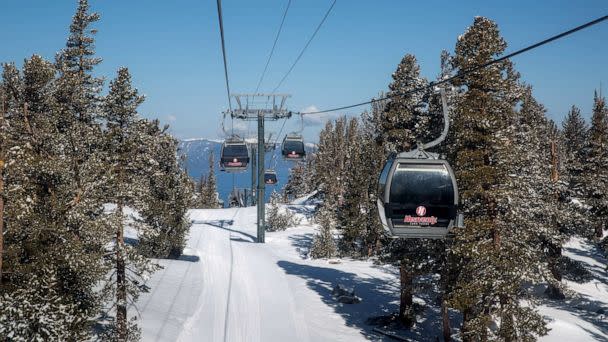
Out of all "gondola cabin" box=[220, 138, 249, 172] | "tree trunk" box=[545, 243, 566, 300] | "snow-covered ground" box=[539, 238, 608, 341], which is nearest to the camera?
"snow-covered ground" box=[539, 238, 608, 341]

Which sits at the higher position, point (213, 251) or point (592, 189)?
point (592, 189)

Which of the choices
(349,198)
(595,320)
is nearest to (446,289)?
(595,320)

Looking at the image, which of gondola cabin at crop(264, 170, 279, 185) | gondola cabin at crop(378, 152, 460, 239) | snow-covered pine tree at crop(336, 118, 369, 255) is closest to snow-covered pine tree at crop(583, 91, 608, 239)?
snow-covered pine tree at crop(336, 118, 369, 255)

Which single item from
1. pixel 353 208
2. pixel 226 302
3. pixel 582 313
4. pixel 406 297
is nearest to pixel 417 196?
pixel 406 297

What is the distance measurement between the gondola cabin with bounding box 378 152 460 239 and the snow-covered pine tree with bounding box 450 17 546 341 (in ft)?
22.2

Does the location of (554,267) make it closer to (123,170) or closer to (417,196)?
(417,196)

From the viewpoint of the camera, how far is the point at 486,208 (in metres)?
17.3

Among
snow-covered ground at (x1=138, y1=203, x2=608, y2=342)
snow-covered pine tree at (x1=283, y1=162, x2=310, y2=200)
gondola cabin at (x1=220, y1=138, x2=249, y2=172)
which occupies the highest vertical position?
gondola cabin at (x1=220, y1=138, x2=249, y2=172)

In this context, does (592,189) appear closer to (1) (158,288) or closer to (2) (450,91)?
(2) (450,91)

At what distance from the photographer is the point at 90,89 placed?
83.9 ft

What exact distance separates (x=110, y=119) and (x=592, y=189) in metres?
31.4

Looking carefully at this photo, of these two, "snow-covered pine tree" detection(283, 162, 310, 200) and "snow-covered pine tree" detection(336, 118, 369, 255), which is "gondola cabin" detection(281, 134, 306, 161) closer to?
"snow-covered pine tree" detection(336, 118, 369, 255)

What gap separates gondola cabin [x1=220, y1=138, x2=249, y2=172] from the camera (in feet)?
134

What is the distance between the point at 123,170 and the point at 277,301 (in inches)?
528
